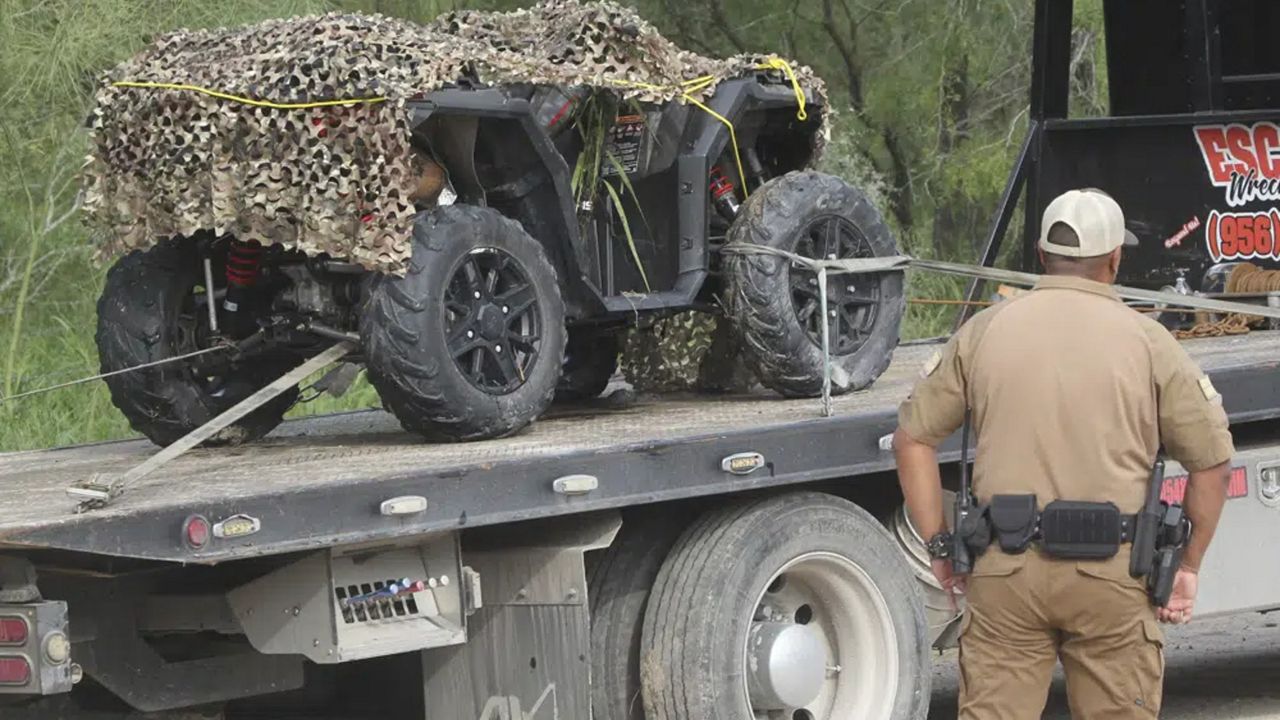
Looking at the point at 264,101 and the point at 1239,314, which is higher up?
the point at 264,101

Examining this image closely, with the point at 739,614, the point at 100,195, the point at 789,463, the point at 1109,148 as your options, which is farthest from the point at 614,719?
the point at 1109,148

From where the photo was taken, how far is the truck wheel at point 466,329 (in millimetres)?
6738

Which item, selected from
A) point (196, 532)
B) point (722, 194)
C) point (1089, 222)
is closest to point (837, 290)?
point (722, 194)

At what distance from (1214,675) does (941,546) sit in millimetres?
4580

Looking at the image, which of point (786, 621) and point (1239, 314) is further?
point (1239, 314)

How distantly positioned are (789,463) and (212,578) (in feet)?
5.69

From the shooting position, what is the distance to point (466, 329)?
6945 millimetres

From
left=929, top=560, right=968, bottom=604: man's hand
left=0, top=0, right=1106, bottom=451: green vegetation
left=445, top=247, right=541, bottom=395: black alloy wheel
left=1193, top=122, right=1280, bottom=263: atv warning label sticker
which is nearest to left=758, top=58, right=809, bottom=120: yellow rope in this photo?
left=445, top=247, right=541, bottom=395: black alloy wheel

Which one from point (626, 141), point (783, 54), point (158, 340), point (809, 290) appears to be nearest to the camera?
point (158, 340)

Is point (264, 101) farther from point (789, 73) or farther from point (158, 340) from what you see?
point (789, 73)

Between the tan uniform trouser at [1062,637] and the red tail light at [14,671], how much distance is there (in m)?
→ 2.18

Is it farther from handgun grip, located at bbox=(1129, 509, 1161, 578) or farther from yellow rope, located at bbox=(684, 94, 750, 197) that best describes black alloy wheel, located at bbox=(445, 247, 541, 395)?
handgun grip, located at bbox=(1129, 509, 1161, 578)

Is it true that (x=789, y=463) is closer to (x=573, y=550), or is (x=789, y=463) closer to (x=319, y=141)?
(x=573, y=550)

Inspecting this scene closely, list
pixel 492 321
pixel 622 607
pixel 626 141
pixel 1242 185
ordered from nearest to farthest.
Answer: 1. pixel 622 607
2. pixel 492 321
3. pixel 626 141
4. pixel 1242 185
